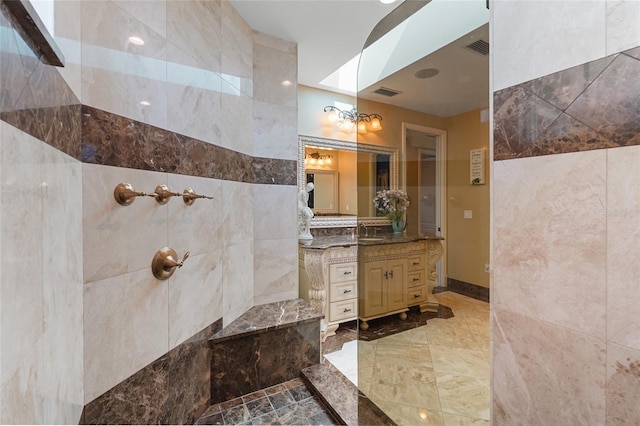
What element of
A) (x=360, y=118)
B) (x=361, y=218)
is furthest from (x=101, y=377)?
(x=360, y=118)

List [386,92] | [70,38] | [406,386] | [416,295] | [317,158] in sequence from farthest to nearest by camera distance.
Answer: [317,158]
[386,92]
[416,295]
[406,386]
[70,38]

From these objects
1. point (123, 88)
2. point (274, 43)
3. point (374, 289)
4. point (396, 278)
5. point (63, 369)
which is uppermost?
point (274, 43)

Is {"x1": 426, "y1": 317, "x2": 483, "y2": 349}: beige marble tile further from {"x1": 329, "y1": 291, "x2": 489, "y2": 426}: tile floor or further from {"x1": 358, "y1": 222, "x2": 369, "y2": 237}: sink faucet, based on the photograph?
{"x1": 358, "y1": 222, "x2": 369, "y2": 237}: sink faucet

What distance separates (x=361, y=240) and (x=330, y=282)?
55cm

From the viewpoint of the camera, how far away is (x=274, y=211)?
2178mm

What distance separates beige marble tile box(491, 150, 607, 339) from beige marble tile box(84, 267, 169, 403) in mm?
1354

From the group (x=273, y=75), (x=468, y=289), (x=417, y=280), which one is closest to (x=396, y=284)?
(x=417, y=280)

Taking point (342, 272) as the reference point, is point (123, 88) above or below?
above

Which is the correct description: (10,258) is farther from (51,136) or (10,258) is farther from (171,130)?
(171,130)

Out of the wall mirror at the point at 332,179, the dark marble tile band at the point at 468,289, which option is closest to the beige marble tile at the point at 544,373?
the dark marble tile band at the point at 468,289

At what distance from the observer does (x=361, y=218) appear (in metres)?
2.45

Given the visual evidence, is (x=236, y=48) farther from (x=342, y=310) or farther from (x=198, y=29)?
(x=342, y=310)

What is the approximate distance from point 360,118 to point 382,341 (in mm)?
1886

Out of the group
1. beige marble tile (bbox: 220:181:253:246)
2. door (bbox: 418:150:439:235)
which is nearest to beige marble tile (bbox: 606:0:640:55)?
door (bbox: 418:150:439:235)
